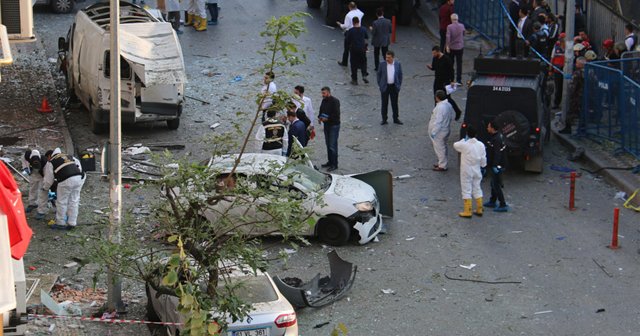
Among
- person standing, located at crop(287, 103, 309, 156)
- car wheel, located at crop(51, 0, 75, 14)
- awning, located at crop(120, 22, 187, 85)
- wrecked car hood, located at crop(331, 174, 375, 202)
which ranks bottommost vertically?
wrecked car hood, located at crop(331, 174, 375, 202)

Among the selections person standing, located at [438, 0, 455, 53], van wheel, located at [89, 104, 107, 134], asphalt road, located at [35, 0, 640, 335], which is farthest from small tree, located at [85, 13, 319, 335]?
person standing, located at [438, 0, 455, 53]

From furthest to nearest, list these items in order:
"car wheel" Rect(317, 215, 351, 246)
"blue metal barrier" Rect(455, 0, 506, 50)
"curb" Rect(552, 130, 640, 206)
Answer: "blue metal barrier" Rect(455, 0, 506, 50), "curb" Rect(552, 130, 640, 206), "car wheel" Rect(317, 215, 351, 246)

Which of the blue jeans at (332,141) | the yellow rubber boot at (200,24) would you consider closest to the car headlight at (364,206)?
the blue jeans at (332,141)

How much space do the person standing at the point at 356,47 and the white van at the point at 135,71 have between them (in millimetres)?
4658

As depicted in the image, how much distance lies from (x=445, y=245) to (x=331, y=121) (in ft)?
13.7

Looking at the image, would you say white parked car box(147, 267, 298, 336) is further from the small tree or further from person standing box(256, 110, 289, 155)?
person standing box(256, 110, 289, 155)

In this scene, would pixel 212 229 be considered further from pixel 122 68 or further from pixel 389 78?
pixel 389 78

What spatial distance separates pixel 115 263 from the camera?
13109 millimetres

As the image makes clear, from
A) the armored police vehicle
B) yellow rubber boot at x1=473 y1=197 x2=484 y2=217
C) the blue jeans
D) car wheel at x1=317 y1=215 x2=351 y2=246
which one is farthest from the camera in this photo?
the blue jeans

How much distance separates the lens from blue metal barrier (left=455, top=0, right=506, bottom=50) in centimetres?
2897

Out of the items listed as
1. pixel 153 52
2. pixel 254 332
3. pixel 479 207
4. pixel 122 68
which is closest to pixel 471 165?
pixel 479 207

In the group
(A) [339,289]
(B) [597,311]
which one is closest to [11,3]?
(A) [339,289]

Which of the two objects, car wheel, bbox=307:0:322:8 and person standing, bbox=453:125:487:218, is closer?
person standing, bbox=453:125:487:218

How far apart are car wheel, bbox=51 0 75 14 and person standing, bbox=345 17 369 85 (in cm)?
1026
